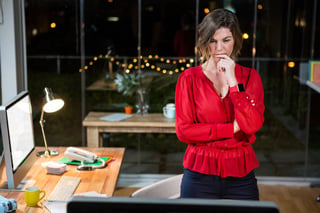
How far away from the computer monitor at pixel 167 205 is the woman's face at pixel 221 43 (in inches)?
58.5

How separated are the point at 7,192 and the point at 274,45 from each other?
3325 millimetres

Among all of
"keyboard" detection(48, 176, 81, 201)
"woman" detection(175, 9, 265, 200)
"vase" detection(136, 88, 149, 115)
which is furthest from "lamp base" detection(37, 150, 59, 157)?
"vase" detection(136, 88, 149, 115)

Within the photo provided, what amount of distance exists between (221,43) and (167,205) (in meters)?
1.53

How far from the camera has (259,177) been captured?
5.33 metres

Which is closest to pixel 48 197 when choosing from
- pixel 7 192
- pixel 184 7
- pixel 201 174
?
pixel 7 192

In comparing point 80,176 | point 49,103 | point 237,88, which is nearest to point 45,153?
point 49,103

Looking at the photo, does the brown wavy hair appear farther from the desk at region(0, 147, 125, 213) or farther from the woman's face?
the desk at region(0, 147, 125, 213)

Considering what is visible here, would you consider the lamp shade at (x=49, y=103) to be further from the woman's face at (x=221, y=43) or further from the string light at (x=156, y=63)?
the string light at (x=156, y=63)

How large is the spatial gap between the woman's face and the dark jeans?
606 mm

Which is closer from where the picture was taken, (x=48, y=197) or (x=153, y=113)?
(x=48, y=197)

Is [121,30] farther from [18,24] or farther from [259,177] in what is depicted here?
[259,177]

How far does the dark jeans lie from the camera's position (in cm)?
235

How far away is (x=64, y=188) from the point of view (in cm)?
283

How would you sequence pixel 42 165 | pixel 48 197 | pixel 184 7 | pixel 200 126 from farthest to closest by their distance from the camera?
pixel 184 7
pixel 42 165
pixel 48 197
pixel 200 126
